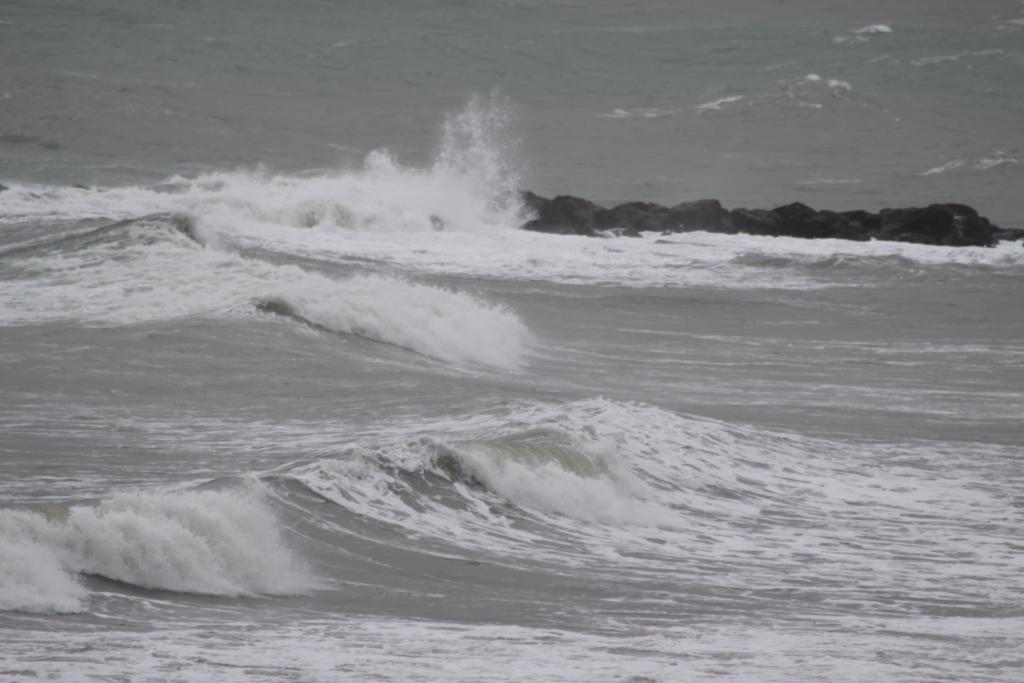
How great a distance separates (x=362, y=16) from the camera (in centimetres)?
6456

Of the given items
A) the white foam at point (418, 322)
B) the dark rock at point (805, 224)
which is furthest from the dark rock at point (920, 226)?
the white foam at point (418, 322)

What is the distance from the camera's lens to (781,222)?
28203mm

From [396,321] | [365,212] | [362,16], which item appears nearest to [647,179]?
[365,212]

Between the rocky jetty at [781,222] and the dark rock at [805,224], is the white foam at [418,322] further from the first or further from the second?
the dark rock at [805,224]

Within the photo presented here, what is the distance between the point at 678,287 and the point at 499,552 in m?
12.9

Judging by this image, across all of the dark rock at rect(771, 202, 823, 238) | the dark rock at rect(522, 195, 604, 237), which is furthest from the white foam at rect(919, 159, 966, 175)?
the dark rock at rect(522, 195, 604, 237)

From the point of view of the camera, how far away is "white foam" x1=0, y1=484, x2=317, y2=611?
6594 millimetres

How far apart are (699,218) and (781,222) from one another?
1475mm

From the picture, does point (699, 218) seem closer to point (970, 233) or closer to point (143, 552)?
point (970, 233)

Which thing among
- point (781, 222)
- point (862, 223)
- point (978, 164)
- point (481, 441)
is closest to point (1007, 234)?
point (862, 223)

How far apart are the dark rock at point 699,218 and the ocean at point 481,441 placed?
131 cm

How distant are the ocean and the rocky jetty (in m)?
0.75

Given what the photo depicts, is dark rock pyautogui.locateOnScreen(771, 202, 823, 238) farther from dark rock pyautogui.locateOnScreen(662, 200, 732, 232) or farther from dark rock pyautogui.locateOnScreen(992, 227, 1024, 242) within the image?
dark rock pyautogui.locateOnScreen(992, 227, 1024, 242)

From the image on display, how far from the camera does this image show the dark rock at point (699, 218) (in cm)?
2797
